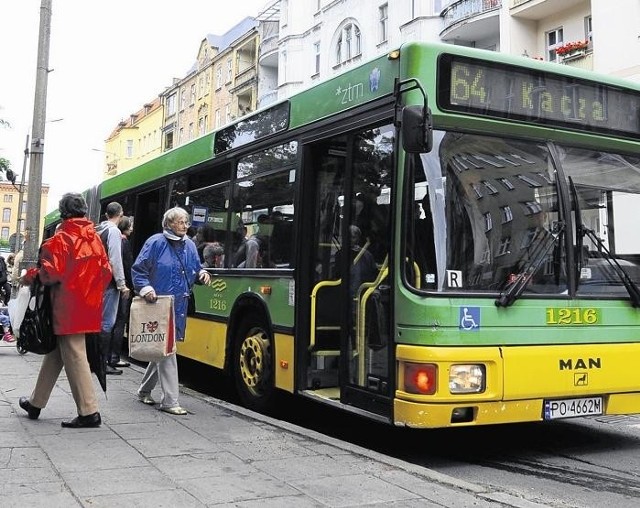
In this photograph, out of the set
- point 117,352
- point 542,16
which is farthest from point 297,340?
point 542,16

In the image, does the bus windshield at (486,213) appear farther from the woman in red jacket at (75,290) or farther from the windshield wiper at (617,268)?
the woman in red jacket at (75,290)

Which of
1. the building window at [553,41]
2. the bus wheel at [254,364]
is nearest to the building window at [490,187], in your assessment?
the bus wheel at [254,364]

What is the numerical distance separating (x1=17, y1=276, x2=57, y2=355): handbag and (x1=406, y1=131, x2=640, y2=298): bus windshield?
2.77 m

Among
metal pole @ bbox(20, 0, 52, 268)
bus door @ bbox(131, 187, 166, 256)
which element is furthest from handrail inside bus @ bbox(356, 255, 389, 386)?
metal pole @ bbox(20, 0, 52, 268)

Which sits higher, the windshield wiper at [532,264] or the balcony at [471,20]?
the balcony at [471,20]

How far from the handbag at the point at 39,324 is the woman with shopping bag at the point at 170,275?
35.3 inches

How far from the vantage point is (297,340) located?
20.7 feet

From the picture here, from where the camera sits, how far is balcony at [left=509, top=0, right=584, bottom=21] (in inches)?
894

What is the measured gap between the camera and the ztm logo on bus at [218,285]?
789cm

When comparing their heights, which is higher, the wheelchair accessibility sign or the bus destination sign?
the bus destination sign

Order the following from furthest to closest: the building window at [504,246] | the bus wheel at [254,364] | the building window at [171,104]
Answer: the building window at [171,104] < the bus wheel at [254,364] < the building window at [504,246]

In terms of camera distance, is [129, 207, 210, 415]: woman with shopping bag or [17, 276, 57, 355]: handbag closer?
[17, 276, 57, 355]: handbag

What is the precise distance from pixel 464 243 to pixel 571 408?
1451 millimetres

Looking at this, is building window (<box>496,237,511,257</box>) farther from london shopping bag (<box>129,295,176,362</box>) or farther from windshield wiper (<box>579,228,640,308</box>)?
london shopping bag (<box>129,295,176,362</box>)
